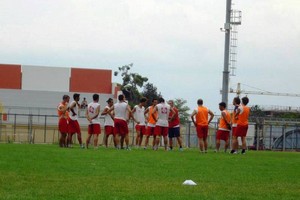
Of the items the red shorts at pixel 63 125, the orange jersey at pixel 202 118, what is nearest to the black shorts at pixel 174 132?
the orange jersey at pixel 202 118

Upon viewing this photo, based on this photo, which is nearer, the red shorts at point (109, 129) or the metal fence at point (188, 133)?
the red shorts at point (109, 129)

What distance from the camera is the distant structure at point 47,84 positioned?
75125 mm

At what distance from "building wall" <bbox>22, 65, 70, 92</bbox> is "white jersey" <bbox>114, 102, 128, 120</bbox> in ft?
162

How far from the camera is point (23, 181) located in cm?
1174

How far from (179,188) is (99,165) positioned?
519 cm

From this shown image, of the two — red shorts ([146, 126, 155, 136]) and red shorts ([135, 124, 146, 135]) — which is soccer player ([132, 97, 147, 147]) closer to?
red shorts ([135, 124, 146, 135])

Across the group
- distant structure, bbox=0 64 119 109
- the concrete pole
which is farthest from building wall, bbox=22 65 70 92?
the concrete pole

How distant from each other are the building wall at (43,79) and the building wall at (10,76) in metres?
0.59

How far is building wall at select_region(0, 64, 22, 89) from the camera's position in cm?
7625

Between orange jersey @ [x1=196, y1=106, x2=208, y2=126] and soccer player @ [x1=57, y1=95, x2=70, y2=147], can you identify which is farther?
orange jersey @ [x1=196, y1=106, x2=208, y2=126]

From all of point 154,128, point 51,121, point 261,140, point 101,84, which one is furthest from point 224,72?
point 101,84

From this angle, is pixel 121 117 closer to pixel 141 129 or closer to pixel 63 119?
pixel 63 119

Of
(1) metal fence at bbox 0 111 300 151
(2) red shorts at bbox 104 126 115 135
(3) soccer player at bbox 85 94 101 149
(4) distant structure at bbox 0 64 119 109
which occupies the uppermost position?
(4) distant structure at bbox 0 64 119 109

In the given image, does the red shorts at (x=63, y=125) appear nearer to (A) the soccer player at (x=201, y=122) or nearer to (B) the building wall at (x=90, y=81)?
(A) the soccer player at (x=201, y=122)
